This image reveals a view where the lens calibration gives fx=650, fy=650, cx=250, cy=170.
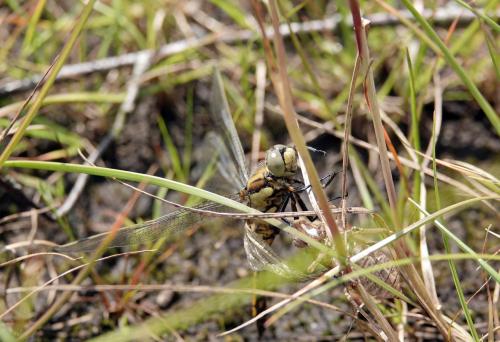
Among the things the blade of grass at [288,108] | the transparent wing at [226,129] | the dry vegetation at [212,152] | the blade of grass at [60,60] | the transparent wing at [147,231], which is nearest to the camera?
the blade of grass at [288,108]

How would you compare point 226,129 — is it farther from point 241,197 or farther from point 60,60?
point 60,60

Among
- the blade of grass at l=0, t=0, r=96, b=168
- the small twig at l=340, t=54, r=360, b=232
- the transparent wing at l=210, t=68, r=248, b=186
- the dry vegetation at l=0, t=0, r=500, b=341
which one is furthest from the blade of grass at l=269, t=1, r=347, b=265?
the transparent wing at l=210, t=68, r=248, b=186

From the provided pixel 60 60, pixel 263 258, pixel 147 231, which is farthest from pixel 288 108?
pixel 147 231

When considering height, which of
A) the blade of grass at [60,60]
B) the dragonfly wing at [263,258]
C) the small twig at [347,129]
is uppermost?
the blade of grass at [60,60]

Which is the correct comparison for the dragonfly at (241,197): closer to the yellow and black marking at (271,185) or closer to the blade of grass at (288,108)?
the yellow and black marking at (271,185)

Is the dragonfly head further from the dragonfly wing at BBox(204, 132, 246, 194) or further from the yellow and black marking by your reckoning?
the dragonfly wing at BBox(204, 132, 246, 194)

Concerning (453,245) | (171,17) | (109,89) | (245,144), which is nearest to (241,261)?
(245,144)

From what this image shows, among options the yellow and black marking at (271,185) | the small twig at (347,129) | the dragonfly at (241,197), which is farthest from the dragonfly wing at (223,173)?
the small twig at (347,129)
